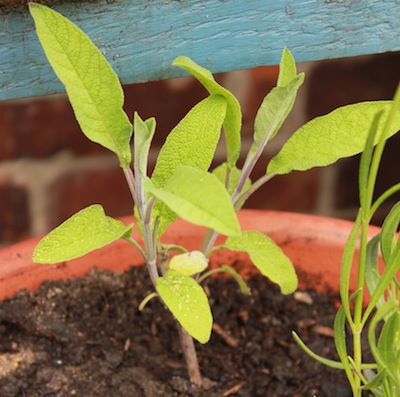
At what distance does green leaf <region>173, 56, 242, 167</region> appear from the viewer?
592 millimetres

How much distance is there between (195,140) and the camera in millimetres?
598

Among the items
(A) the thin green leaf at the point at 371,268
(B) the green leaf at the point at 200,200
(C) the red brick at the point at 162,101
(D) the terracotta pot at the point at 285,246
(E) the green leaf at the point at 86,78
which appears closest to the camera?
(B) the green leaf at the point at 200,200

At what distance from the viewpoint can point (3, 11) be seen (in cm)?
61

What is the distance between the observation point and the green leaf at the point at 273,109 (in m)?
0.62

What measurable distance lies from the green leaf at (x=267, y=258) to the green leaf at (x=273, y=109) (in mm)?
104

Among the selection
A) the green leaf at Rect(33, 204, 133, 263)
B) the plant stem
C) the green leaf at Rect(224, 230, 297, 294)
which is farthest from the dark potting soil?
the green leaf at Rect(33, 204, 133, 263)

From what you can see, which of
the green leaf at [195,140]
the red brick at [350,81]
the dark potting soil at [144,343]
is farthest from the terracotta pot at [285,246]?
the red brick at [350,81]

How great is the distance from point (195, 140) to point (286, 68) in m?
0.11

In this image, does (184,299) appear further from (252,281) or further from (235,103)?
(252,281)

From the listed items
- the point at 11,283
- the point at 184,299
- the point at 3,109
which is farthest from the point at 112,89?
the point at 3,109

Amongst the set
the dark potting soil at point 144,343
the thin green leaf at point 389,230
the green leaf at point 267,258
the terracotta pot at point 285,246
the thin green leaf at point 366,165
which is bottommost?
the dark potting soil at point 144,343

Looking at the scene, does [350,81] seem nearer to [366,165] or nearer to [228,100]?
[228,100]

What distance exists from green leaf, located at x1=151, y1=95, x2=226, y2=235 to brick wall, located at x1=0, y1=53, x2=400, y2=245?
61cm

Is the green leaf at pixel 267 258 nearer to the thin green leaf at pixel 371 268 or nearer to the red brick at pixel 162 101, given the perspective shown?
the thin green leaf at pixel 371 268
